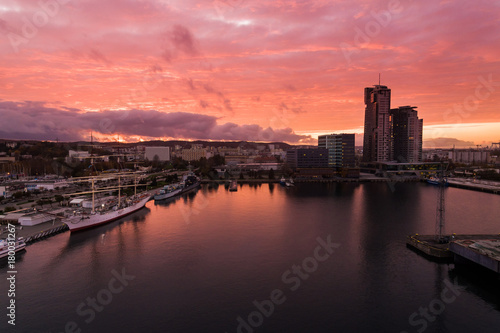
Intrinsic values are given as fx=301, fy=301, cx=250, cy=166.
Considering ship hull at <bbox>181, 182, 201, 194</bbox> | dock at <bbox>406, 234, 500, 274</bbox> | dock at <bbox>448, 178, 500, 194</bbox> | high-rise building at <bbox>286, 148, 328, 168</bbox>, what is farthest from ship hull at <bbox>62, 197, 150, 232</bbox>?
dock at <bbox>448, 178, 500, 194</bbox>

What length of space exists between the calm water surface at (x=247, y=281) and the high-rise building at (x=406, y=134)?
2878 cm

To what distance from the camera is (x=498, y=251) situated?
667cm

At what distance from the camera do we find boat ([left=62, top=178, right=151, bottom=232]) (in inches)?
416

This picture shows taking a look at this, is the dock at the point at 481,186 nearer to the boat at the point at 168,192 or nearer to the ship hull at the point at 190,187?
the ship hull at the point at 190,187

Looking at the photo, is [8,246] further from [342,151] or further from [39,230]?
[342,151]

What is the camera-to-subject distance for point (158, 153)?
50562mm

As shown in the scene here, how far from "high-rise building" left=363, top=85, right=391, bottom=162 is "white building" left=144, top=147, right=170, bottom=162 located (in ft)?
104

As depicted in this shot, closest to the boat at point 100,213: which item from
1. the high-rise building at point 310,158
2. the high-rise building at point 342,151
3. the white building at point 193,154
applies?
the high-rise building at point 310,158

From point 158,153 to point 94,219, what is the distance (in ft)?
133

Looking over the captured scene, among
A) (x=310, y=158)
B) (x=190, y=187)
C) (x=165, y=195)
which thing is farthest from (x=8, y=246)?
(x=310, y=158)

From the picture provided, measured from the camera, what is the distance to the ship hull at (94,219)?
1042 centimetres

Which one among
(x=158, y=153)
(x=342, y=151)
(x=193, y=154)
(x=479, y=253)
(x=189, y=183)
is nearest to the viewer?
(x=479, y=253)

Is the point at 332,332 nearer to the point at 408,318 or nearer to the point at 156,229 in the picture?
the point at 408,318

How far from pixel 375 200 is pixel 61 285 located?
1525 cm
